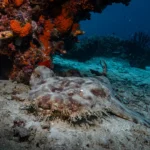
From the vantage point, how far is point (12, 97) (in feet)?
15.3

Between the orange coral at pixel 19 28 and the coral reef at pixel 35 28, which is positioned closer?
the orange coral at pixel 19 28

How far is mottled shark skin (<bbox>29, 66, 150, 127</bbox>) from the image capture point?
367 cm

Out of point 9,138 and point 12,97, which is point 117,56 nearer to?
point 12,97

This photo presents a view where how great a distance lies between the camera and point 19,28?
198 inches

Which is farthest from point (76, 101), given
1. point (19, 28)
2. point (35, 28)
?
point (35, 28)

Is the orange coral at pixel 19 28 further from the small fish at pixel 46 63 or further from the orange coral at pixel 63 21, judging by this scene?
the orange coral at pixel 63 21

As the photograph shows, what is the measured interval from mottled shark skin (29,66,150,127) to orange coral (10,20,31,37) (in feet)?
4.81

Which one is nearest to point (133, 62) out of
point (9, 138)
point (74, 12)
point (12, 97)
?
point (74, 12)

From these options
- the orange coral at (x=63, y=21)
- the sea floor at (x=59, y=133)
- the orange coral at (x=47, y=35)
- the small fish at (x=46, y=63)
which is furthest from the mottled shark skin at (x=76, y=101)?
the orange coral at (x=63, y=21)

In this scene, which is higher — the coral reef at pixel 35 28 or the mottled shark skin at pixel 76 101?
the coral reef at pixel 35 28

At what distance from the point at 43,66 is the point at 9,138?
2.46 m

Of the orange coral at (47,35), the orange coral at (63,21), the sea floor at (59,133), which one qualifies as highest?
the orange coral at (63,21)

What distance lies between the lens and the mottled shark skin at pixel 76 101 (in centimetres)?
367

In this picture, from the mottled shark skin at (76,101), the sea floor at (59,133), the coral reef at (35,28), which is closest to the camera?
the sea floor at (59,133)
